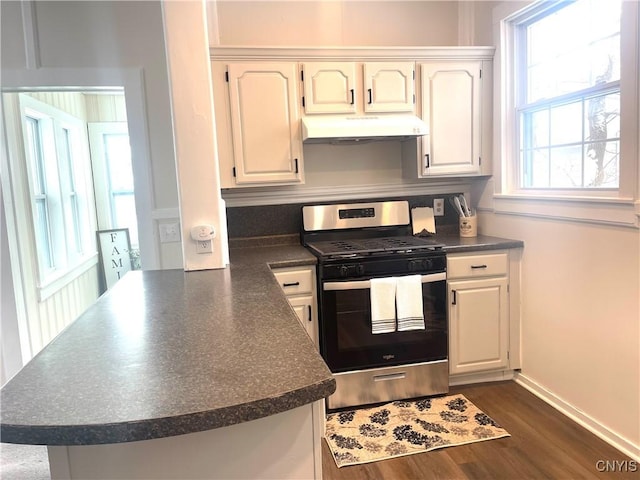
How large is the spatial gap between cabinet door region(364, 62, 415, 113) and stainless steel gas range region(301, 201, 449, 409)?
0.89 m

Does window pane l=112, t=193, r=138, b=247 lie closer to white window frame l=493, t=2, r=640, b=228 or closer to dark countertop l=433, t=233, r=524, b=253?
dark countertop l=433, t=233, r=524, b=253

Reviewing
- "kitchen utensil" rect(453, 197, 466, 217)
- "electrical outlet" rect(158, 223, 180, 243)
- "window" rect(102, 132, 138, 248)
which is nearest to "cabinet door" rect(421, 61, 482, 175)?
"kitchen utensil" rect(453, 197, 466, 217)

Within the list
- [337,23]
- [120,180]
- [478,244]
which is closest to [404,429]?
[478,244]

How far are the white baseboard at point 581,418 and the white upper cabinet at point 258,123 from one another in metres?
1.99

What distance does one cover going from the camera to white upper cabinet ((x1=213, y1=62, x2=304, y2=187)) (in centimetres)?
269

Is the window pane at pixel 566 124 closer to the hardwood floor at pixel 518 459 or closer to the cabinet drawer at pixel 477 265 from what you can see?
the cabinet drawer at pixel 477 265

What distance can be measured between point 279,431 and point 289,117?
2.16 m

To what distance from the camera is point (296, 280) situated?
8.39 ft

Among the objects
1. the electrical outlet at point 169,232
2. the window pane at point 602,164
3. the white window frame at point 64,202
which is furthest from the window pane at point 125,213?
the window pane at point 602,164


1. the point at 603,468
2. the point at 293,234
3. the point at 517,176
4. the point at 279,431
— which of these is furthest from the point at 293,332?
the point at 517,176

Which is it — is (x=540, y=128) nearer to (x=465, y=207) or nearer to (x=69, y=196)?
(x=465, y=207)

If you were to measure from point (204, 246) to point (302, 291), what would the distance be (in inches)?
28.6

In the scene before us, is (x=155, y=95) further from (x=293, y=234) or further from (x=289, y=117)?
(x=293, y=234)

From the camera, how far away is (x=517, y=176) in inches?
114
